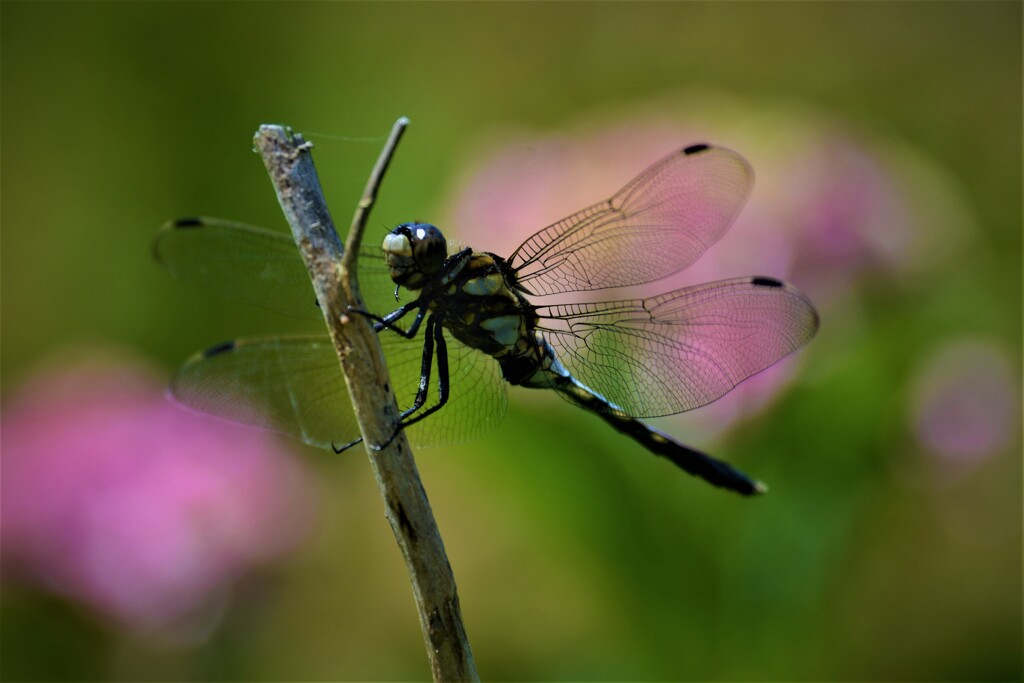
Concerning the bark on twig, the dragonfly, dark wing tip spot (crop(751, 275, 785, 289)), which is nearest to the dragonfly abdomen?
the dragonfly

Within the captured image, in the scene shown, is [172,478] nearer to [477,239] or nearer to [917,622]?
[477,239]

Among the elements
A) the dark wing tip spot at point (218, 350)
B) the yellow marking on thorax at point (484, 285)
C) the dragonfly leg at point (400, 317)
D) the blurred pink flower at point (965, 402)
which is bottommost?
the blurred pink flower at point (965, 402)

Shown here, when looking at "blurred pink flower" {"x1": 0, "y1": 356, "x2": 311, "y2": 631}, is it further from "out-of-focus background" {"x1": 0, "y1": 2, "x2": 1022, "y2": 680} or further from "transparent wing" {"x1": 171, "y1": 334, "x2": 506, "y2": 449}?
"transparent wing" {"x1": 171, "y1": 334, "x2": 506, "y2": 449}

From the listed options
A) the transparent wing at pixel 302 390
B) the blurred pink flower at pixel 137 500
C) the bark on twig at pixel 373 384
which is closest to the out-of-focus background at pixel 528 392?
the blurred pink flower at pixel 137 500

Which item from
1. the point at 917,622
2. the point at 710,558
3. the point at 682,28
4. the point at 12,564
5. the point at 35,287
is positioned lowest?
the point at 917,622

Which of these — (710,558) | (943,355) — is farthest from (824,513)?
(943,355)

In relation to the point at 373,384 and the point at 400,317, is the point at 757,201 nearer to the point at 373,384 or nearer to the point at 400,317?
the point at 400,317

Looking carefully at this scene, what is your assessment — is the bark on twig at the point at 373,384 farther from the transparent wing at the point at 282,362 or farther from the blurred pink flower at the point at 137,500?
the blurred pink flower at the point at 137,500
